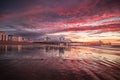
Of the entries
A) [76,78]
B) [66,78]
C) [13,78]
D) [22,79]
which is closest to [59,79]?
[66,78]

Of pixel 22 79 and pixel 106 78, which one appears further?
pixel 106 78

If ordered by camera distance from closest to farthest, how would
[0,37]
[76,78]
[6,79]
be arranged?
[6,79]
[76,78]
[0,37]

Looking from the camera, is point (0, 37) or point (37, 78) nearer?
point (37, 78)

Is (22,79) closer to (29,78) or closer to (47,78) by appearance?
(29,78)

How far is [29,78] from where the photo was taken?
25.5ft

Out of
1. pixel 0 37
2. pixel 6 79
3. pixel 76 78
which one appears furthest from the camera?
pixel 0 37

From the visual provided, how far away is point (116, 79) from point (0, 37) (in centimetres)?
16808

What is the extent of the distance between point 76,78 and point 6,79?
437cm

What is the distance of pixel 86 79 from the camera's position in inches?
308

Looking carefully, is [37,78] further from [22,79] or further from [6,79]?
[6,79]

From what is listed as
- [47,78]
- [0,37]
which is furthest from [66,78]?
[0,37]

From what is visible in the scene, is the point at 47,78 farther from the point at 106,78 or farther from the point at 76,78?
the point at 106,78

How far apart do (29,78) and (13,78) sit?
999 millimetres

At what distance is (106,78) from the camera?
8.13 m
